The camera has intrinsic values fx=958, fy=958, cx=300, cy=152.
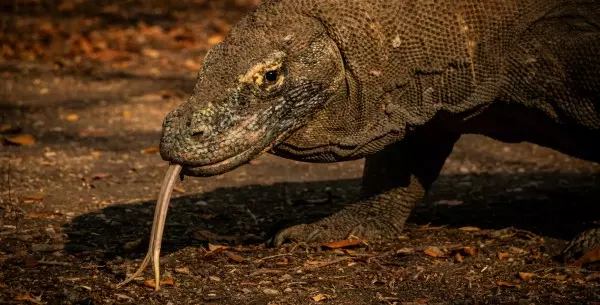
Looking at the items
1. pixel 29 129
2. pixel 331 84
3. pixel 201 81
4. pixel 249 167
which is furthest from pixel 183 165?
pixel 29 129

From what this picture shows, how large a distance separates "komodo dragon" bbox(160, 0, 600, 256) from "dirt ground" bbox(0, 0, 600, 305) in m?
0.52

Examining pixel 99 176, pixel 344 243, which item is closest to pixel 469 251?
pixel 344 243

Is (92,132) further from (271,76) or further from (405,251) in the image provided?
(271,76)

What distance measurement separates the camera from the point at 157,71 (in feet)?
30.0

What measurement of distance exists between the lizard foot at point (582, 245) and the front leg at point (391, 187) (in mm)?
784

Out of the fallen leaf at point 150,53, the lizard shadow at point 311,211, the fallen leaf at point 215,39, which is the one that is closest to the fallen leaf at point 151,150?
the lizard shadow at point 311,211

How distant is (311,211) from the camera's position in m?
5.14

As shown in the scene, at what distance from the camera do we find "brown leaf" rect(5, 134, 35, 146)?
21.2 ft

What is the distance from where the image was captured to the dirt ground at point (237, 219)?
149 inches

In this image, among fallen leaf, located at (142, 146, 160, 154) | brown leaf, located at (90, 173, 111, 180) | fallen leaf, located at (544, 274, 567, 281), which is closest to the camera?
fallen leaf, located at (544, 274, 567, 281)

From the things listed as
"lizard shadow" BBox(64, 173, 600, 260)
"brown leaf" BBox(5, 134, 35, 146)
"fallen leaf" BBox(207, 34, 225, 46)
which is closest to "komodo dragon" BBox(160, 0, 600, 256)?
"lizard shadow" BBox(64, 173, 600, 260)

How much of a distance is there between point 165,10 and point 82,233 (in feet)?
25.5

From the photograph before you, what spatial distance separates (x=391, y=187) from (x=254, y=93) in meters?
1.35

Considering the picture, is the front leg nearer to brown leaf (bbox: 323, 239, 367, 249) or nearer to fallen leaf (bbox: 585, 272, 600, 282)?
brown leaf (bbox: 323, 239, 367, 249)
